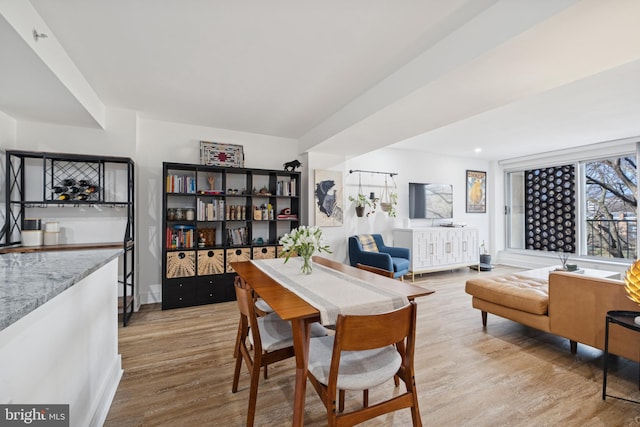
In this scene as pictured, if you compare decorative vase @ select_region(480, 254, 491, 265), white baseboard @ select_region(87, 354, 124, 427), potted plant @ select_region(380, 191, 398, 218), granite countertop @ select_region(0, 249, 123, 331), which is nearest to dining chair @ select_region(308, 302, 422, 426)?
granite countertop @ select_region(0, 249, 123, 331)

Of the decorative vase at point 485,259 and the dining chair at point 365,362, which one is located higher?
the dining chair at point 365,362

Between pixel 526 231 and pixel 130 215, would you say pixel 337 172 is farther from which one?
pixel 526 231

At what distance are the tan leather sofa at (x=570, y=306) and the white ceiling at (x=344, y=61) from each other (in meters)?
1.61

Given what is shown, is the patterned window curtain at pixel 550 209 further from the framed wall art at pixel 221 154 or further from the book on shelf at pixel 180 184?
the book on shelf at pixel 180 184

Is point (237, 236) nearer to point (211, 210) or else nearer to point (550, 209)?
point (211, 210)

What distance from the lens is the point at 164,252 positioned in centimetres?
356

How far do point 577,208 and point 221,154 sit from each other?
6.85 metres

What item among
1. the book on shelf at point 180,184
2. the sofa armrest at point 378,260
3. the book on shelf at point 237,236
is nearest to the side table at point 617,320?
the sofa armrest at point 378,260

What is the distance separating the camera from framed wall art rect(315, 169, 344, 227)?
181 inches

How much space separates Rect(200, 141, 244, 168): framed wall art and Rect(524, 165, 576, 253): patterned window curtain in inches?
258

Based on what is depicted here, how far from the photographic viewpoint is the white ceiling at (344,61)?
170 centimetres

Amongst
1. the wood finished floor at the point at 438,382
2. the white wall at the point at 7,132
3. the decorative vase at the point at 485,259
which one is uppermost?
the white wall at the point at 7,132

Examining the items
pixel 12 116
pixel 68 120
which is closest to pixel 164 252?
pixel 68 120

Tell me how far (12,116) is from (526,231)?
920 centimetres
